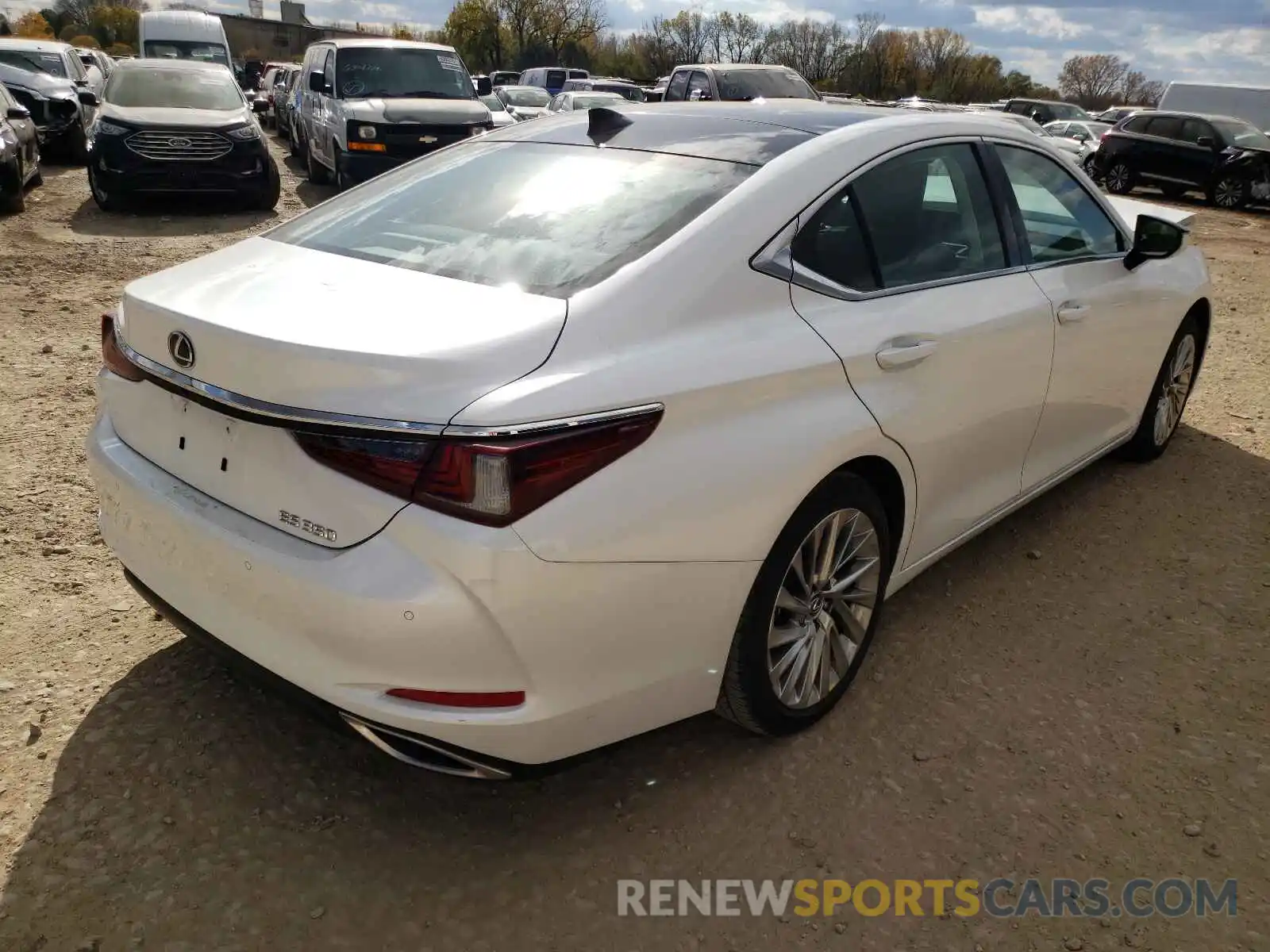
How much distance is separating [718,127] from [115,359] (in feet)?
5.78

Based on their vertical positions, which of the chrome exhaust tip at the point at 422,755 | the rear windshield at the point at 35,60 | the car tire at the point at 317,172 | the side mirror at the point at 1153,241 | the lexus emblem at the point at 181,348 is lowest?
the car tire at the point at 317,172

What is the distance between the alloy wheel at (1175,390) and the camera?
4688 mm

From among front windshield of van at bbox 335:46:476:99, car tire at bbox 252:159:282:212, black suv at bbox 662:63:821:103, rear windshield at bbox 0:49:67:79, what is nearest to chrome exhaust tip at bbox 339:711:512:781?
car tire at bbox 252:159:282:212

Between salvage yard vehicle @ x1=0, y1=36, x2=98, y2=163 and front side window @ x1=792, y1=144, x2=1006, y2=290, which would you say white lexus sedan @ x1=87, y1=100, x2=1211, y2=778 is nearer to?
front side window @ x1=792, y1=144, x2=1006, y2=290

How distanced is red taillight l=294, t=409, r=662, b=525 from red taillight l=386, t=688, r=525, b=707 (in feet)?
1.18

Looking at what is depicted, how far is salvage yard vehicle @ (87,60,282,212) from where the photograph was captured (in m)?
10.2

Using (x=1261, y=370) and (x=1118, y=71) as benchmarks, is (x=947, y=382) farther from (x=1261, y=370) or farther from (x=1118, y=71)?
(x=1118, y=71)

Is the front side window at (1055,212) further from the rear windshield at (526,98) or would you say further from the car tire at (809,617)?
Result: the rear windshield at (526,98)

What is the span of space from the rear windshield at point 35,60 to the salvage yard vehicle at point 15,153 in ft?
16.1

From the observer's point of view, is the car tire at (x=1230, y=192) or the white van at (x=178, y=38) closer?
the car tire at (x=1230, y=192)

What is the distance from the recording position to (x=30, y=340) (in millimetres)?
6035

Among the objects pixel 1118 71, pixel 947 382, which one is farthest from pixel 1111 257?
pixel 1118 71

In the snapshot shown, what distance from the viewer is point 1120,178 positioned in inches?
766

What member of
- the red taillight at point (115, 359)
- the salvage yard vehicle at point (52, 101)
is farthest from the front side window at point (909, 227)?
the salvage yard vehicle at point (52, 101)
